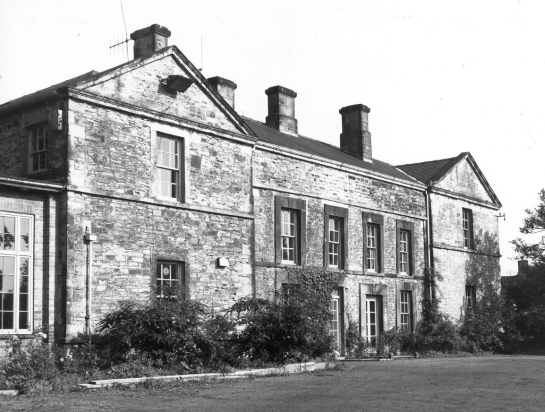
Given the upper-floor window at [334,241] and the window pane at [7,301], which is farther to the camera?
the upper-floor window at [334,241]

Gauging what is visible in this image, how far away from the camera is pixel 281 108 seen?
2614cm

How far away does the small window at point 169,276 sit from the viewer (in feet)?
58.3

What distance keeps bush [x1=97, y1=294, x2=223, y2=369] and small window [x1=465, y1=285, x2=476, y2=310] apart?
53.1 ft

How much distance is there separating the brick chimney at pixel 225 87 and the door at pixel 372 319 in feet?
25.7

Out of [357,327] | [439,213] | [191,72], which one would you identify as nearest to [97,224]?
[191,72]

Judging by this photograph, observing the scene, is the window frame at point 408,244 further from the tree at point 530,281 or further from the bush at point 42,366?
the bush at point 42,366

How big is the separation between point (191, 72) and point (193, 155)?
2111 millimetres

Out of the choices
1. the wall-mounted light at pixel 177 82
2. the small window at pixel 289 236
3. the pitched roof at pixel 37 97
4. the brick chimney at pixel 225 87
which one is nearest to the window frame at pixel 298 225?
the small window at pixel 289 236

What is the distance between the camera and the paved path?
11242 millimetres

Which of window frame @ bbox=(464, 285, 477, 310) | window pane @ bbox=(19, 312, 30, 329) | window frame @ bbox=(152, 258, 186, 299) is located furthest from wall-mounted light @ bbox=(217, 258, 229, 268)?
window frame @ bbox=(464, 285, 477, 310)

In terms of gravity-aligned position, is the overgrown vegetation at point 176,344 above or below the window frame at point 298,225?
below

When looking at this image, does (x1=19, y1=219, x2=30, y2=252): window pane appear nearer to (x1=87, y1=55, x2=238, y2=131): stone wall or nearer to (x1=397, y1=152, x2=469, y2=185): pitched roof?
(x1=87, y1=55, x2=238, y2=131): stone wall

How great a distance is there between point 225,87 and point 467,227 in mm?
13071

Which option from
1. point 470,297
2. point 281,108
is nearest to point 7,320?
point 281,108
